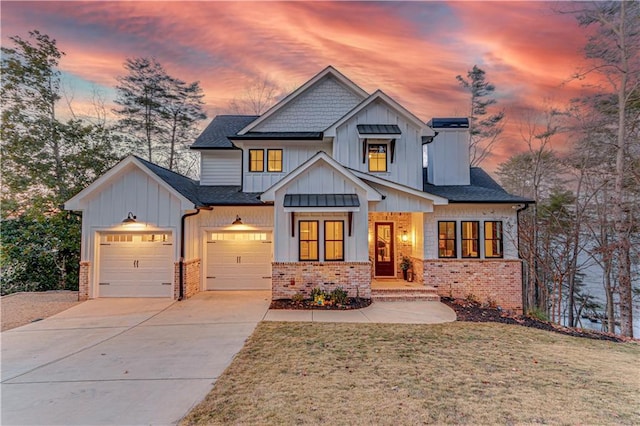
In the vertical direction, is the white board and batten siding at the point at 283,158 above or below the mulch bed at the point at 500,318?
above

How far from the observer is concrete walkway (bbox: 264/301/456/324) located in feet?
25.7

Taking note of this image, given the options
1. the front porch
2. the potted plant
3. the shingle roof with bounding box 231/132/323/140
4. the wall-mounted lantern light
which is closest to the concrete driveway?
the wall-mounted lantern light

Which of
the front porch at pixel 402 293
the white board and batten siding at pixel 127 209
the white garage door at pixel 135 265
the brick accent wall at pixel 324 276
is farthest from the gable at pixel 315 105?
the front porch at pixel 402 293

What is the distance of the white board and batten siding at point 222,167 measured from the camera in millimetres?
12719

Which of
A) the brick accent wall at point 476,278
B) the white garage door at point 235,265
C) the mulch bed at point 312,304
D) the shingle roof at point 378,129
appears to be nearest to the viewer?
the mulch bed at point 312,304

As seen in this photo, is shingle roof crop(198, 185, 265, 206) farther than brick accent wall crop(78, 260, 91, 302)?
Yes

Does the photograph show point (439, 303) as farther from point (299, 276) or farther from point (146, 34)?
point (146, 34)

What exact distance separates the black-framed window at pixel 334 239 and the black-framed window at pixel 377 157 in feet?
10.2

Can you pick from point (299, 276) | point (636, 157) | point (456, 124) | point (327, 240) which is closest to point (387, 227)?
point (327, 240)

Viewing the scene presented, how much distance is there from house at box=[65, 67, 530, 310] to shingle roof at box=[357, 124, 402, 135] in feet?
0.18

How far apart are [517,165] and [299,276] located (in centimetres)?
1862

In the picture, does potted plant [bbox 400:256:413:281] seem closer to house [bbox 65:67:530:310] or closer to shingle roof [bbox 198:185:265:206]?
house [bbox 65:67:530:310]

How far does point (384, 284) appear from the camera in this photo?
10711 millimetres

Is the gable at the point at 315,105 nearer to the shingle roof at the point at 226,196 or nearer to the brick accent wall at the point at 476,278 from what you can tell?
the shingle roof at the point at 226,196
